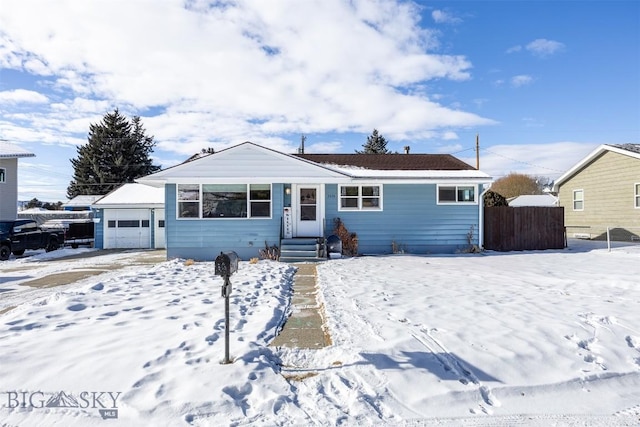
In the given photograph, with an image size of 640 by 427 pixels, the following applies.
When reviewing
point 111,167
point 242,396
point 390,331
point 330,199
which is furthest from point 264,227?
point 111,167

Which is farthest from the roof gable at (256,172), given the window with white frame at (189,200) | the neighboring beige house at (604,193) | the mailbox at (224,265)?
the neighboring beige house at (604,193)

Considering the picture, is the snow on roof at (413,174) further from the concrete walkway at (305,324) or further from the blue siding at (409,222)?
the concrete walkway at (305,324)

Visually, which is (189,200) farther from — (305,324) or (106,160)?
(106,160)

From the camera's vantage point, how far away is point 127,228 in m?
18.5

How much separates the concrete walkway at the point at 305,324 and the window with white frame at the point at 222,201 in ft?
17.4

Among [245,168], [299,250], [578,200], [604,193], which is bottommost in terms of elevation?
[299,250]

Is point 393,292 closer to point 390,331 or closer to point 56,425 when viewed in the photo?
point 390,331

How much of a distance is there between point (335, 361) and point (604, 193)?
20356mm

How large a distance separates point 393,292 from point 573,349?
10.1ft

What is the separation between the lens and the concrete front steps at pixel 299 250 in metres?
11.8

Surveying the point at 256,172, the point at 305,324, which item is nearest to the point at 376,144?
the point at 256,172

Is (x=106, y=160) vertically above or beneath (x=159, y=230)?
above

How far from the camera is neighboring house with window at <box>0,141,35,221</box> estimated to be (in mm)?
18984

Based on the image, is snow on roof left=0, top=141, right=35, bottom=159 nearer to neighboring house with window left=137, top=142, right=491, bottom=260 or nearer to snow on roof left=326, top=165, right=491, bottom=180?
neighboring house with window left=137, top=142, right=491, bottom=260
